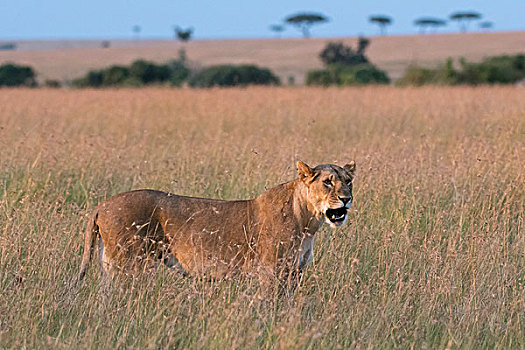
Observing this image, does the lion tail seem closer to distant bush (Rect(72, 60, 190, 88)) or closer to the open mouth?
the open mouth

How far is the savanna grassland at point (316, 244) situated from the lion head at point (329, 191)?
0.37 meters

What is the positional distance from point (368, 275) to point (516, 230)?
6.13ft

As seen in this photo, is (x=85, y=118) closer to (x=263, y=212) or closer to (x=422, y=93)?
(x=422, y=93)

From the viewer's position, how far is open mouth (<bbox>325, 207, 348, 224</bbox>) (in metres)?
4.21

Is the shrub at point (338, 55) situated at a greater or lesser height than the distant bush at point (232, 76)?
greater

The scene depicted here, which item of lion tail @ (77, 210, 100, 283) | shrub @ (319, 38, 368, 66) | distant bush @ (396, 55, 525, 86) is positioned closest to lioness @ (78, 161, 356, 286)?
lion tail @ (77, 210, 100, 283)

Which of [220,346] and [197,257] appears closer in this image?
[220,346]

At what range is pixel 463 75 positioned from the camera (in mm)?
28125

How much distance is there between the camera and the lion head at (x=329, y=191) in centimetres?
414

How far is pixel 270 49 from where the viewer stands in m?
77.9

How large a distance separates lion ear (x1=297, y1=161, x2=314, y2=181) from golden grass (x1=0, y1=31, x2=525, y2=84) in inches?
1948

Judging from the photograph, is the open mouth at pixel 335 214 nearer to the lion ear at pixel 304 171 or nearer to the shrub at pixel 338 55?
the lion ear at pixel 304 171

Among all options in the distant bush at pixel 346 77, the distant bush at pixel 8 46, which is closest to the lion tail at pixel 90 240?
the distant bush at pixel 346 77

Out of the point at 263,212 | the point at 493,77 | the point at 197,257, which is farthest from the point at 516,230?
the point at 493,77
